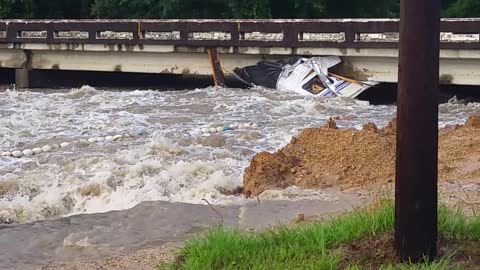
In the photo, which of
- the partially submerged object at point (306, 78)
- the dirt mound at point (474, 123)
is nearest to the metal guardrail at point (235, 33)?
the partially submerged object at point (306, 78)

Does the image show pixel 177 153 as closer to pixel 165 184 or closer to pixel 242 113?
pixel 165 184

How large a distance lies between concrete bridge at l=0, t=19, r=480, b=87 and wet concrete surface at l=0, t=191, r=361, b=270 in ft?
39.6

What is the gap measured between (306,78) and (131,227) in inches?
583

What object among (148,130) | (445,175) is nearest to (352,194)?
(445,175)

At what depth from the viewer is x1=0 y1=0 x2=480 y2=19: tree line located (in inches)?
1277

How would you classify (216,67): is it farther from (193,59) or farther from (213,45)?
(193,59)

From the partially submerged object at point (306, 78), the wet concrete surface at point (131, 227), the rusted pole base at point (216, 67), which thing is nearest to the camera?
the wet concrete surface at point (131, 227)

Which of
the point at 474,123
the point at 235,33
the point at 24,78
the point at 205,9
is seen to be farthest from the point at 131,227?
the point at 205,9

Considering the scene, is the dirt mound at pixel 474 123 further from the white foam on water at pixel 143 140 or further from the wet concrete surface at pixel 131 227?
the wet concrete surface at pixel 131 227

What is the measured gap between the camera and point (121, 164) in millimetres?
11945

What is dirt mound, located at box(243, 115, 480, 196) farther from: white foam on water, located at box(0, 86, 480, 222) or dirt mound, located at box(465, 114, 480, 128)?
dirt mound, located at box(465, 114, 480, 128)

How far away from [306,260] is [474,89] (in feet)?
58.5

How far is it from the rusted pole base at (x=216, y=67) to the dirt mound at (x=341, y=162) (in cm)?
1280

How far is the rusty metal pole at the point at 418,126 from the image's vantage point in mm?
4602
